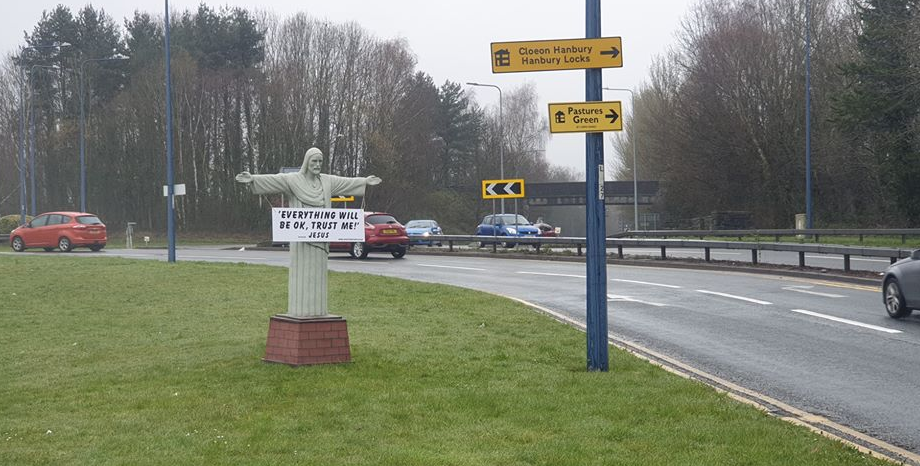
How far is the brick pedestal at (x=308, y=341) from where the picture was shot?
10.1 m

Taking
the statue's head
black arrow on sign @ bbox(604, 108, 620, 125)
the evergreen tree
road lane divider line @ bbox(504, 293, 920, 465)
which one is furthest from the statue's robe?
the evergreen tree

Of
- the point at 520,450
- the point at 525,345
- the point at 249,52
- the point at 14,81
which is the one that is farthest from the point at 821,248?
the point at 14,81

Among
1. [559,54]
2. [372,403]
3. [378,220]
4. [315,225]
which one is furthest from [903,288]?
[378,220]

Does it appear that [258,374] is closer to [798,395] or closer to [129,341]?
[129,341]

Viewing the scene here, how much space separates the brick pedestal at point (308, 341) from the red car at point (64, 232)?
1230 inches

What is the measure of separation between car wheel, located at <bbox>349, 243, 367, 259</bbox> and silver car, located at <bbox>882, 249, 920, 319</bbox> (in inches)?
850

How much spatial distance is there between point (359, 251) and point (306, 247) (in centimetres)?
2499

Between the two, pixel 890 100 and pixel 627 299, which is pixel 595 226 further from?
pixel 890 100

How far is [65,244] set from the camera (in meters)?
39.2

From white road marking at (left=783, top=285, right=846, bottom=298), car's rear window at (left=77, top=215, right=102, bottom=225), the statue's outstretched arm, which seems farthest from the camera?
car's rear window at (left=77, top=215, right=102, bottom=225)

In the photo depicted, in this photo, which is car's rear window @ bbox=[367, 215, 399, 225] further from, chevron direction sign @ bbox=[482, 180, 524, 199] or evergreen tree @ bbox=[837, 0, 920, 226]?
evergreen tree @ bbox=[837, 0, 920, 226]

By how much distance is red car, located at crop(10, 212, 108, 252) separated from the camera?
3916cm

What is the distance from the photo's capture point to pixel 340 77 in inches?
2591

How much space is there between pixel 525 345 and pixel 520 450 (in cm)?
530
